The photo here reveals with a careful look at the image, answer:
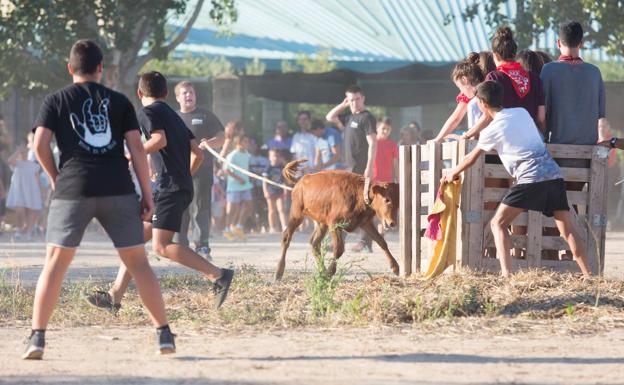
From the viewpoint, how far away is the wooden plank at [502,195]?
10.3 m

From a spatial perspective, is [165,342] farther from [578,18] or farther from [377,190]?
[578,18]

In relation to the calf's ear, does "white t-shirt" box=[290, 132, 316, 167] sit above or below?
above

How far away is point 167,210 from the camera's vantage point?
9070mm

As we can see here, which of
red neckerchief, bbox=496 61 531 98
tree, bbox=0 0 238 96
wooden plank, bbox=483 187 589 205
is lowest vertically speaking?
wooden plank, bbox=483 187 589 205

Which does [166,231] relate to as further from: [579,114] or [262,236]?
[262,236]

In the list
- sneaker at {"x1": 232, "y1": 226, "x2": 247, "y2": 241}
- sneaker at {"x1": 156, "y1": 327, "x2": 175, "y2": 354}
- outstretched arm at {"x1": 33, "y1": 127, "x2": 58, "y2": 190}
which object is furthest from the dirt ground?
sneaker at {"x1": 232, "y1": 226, "x2": 247, "y2": 241}

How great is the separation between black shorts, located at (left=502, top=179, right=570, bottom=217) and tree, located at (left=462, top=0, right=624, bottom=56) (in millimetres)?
13748

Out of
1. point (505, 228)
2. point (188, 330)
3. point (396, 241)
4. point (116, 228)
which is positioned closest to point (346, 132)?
point (396, 241)

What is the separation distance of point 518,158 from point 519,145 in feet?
0.36

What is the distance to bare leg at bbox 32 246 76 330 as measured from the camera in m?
7.09

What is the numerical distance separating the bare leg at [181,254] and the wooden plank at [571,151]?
10.3 feet

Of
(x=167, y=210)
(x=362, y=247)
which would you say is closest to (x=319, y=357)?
(x=167, y=210)

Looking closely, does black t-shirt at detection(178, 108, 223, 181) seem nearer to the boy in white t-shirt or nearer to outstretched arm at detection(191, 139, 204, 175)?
outstretched arm at detection(191, 139, 204, 175)

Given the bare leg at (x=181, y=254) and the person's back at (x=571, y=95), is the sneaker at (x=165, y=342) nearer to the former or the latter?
the bare leg at (x=181, y=254)
